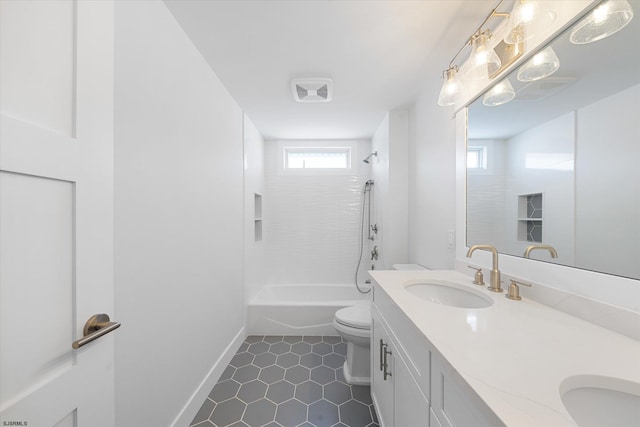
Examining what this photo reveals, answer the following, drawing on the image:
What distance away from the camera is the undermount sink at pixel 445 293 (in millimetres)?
1138

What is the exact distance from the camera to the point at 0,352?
1.37 ft

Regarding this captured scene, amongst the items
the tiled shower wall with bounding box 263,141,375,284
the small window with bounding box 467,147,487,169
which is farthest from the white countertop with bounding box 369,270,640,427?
the tiled shower wall with bounding box 263,141,375,284

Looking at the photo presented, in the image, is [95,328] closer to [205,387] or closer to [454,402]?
[454,402]

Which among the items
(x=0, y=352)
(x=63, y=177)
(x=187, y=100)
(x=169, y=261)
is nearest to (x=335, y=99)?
(x=187, y=100)

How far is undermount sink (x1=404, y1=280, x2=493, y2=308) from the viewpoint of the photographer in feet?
3.73

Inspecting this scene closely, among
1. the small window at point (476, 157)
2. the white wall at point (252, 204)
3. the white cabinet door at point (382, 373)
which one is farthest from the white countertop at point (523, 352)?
the white wall at point (252, 204)

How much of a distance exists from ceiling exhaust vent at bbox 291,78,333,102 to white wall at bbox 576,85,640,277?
145 cm

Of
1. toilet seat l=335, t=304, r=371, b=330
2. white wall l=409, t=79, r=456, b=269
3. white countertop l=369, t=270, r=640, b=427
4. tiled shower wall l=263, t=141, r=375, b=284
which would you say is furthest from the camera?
tiled shower wall l=263, t=141, r=375, b=284

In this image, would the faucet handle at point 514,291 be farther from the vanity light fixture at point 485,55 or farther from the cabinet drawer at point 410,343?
the vanity light fixture at point 485,55

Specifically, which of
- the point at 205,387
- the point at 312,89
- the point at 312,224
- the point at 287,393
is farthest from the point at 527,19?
the point at 312,224

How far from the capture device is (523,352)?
59 cm

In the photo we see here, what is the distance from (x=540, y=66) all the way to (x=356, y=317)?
1758 mm

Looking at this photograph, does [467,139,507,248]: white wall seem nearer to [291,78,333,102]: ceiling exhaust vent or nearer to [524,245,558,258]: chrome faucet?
[524,245,558,258]: chrome faucet

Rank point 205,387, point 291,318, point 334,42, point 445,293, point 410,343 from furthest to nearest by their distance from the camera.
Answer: point 291,318 → point 205,387 → point 334,42 → point 445,293 → point 410,343
